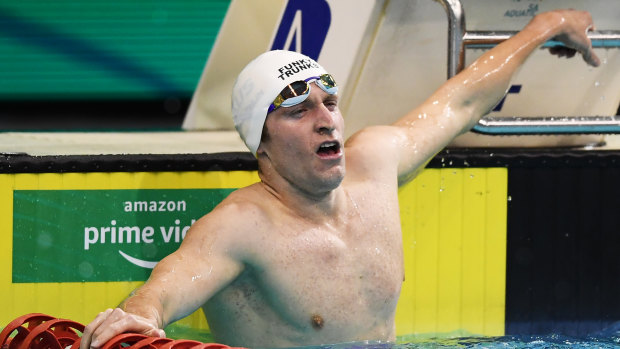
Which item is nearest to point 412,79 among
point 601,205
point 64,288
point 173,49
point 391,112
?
point 391,112

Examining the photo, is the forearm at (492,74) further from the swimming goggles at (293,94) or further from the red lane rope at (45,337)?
the red lane rope at (45,337)

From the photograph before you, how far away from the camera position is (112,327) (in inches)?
78.7

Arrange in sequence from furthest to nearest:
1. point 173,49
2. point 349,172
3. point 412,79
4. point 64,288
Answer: point 173,49 → point 412,79 → point 64,288 → point 349,172

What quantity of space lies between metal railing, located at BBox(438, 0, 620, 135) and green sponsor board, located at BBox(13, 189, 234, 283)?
82 centimetres

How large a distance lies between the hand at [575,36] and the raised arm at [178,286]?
1264mm

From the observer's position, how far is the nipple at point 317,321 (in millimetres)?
2562

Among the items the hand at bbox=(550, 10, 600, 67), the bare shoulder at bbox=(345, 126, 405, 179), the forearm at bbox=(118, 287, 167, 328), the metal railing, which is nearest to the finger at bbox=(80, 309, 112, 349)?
the forearm at bbox=(118, 287, 167, 328)

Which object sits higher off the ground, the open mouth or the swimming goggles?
the swimming goggles

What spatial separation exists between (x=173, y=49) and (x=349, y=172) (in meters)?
2.63

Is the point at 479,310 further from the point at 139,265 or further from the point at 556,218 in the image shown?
the point at 139,265

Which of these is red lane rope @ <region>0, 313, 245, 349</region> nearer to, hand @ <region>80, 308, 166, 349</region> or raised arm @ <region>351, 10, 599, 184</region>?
hand @ <region>80, 308, 166, 349</region>

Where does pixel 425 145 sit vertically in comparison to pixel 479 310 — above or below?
above

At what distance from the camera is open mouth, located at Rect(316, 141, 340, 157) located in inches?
98.0

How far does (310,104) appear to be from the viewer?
252cm
